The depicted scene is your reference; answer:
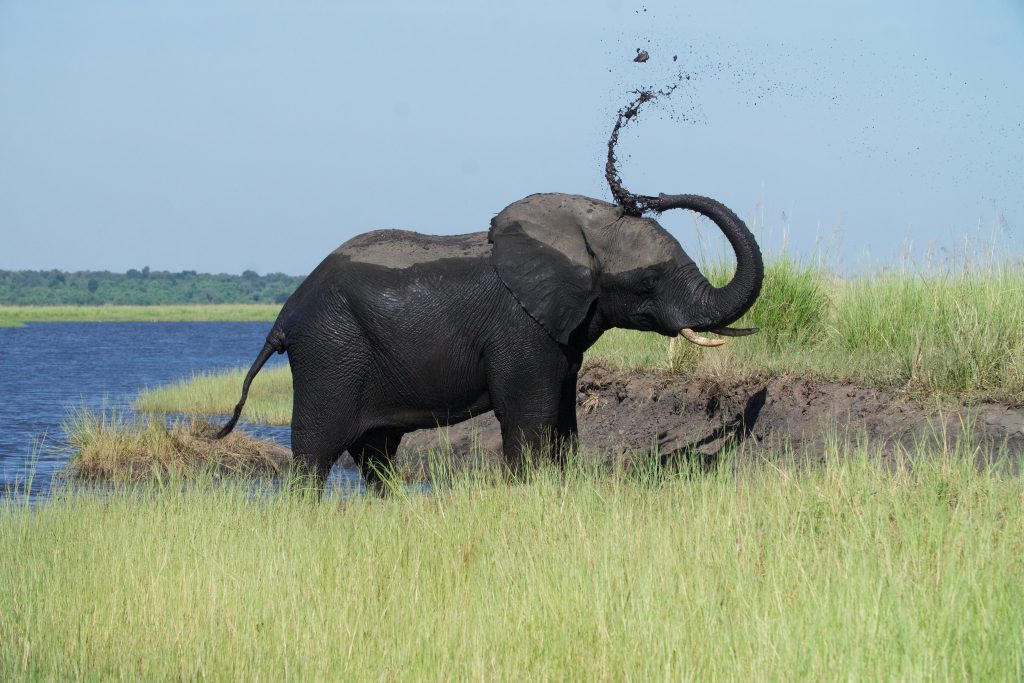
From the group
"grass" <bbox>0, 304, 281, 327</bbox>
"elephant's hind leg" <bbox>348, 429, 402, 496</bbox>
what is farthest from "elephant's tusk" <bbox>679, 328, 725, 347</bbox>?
"grass" <bbox>0, 304, 281, 327</bbox>

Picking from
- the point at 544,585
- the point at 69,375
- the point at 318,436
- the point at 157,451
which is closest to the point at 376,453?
the point at 318,436

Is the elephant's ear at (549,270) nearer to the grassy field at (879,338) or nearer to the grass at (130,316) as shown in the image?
the grassy field at (879,338)

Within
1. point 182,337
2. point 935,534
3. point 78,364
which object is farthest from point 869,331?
point 182,337

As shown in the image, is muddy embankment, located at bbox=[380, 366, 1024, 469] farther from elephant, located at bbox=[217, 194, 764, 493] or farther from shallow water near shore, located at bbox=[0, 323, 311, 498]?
shallow water near shore, located at bbox=[0, 323, 311, 498]

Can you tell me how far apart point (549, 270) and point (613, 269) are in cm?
43

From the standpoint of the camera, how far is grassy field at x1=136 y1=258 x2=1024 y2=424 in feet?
34.0

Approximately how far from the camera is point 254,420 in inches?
761

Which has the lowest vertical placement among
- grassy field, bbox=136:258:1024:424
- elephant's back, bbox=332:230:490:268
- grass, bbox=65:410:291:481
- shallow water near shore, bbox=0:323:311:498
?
shallow water near shore, bbox=0:323:311:498

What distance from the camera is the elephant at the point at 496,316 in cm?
777

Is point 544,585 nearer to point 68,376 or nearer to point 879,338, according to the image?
point 879,338

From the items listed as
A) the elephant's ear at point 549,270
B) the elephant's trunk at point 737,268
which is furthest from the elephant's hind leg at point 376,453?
the elephant's trunk at point 737,268

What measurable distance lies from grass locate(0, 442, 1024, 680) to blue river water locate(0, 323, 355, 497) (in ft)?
7.11

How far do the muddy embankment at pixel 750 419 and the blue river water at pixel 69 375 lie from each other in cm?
436

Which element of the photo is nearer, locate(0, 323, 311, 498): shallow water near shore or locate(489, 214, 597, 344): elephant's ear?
locate(489, 214, 597, 344): elephant's ear
